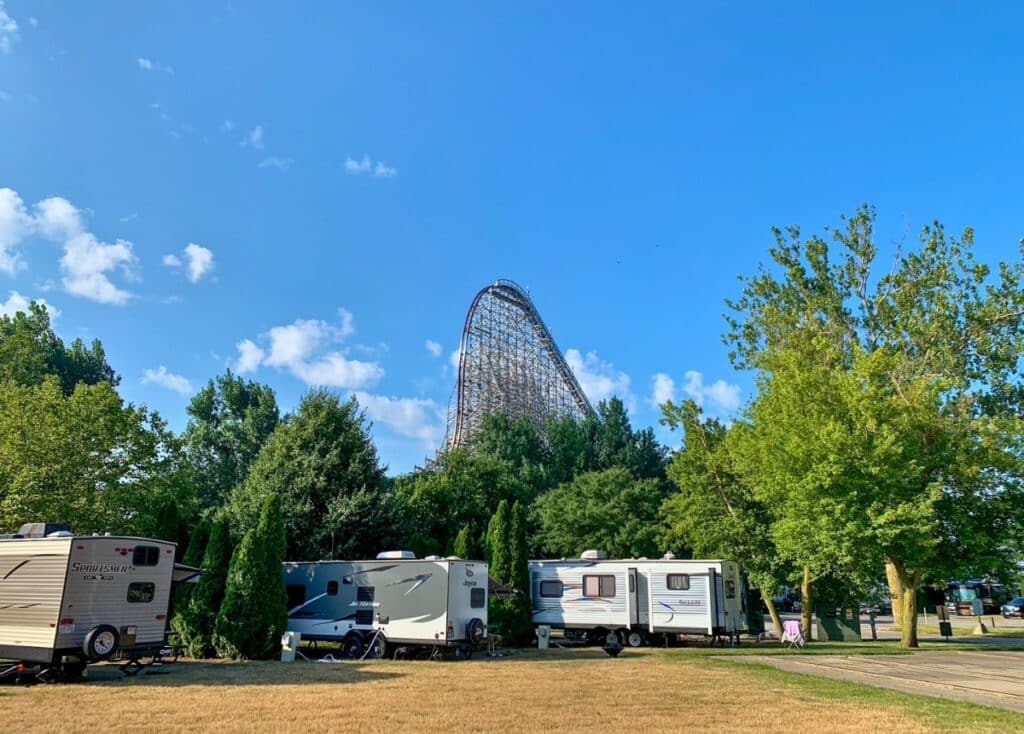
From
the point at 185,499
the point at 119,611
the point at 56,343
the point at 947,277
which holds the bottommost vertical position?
the point at 119,611

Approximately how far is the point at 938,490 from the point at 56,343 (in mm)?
54216

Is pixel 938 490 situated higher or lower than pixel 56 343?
lower

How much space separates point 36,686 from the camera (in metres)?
11.6

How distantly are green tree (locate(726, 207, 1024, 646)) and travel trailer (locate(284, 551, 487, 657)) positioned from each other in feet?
36.4

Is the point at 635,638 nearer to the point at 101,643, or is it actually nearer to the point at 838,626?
the point at 838,626

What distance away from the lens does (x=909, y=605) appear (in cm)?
2262

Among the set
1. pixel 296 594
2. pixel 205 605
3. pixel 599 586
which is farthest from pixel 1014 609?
pixel 205 605

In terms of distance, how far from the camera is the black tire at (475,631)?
57.3ft

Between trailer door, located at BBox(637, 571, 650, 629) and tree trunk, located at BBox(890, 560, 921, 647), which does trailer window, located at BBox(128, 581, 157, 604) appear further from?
tree trunk, located at BBox(890, 560, 921, 647)

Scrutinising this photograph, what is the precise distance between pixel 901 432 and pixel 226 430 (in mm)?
43270

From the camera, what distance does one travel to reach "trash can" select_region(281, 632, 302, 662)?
53.9 feet

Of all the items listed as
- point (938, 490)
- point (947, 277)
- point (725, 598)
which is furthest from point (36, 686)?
point (947, 277)

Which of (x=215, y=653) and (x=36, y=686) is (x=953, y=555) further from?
(x=36, y=686)

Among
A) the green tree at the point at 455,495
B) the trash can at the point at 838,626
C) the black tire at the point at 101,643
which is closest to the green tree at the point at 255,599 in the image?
the black tire at the point at 101,643
